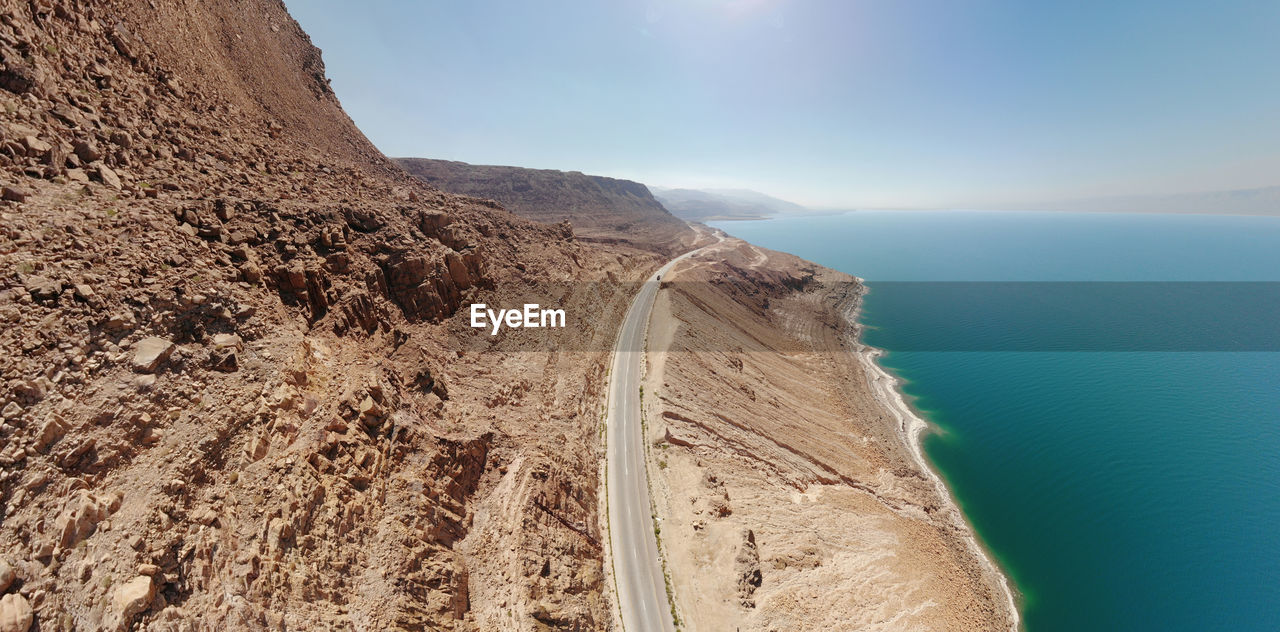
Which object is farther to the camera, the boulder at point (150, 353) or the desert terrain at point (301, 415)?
the boulder at point (150, 353)

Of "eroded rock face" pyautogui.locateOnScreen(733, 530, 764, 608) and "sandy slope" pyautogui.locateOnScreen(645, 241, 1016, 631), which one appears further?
"sandy slope" pyautogui.locateOnScreen(645, 241, 1016, 631)

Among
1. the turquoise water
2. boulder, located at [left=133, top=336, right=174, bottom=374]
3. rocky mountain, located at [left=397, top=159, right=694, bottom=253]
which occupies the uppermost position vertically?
rocky mountain, located at [left=397, top=159, right=694, bottom=253]

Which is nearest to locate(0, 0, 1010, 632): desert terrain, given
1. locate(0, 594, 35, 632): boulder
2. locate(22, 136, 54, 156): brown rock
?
locate(0, 594, 35, 632): boulder

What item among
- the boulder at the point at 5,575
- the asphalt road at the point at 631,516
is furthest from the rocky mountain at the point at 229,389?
the asphalt road at the point at 631,516

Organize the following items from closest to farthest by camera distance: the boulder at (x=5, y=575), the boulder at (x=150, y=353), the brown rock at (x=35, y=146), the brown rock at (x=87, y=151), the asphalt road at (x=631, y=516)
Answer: the boulder at (x=5, y=575) → the boulder at (x=150, y=353) → the brown rock at (x=35, y=146) → the brown rock at (x=87, y=151) → the asphalt road at (x=631, y=516)

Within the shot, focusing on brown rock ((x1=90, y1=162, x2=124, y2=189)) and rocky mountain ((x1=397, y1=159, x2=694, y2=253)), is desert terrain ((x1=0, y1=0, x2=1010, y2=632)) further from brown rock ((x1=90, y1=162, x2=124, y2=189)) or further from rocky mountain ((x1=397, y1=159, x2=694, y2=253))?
rocky mountain ((x1=397, y1=159, x2=694, y2=253))

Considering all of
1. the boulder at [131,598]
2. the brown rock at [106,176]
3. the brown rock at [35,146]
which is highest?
the brown rock at [35,146]

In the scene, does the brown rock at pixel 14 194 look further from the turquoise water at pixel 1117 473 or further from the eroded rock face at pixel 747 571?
the turquoise water at pixel 1117 473

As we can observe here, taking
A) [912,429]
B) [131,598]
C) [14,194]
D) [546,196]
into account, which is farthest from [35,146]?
[546,196]
